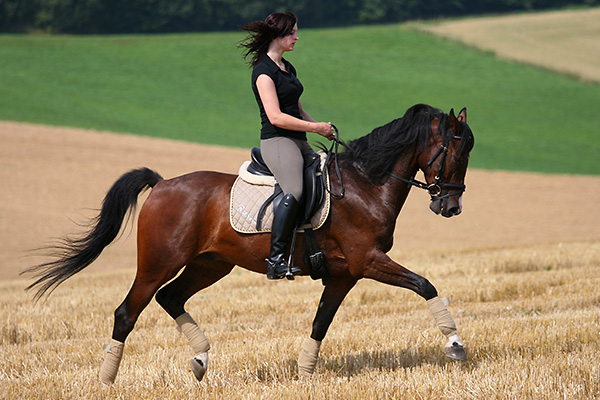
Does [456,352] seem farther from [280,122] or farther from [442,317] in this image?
[280,122]

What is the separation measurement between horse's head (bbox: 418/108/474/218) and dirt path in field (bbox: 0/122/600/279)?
11461 mm

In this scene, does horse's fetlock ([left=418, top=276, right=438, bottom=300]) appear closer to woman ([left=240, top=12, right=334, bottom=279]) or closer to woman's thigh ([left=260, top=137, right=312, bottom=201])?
woman ([left=240, top=12, right=334, bottom=279])

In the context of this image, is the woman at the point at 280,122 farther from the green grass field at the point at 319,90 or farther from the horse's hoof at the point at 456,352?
the green grass field at the point at 319,90

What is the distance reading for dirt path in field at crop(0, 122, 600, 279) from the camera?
67.1 feet

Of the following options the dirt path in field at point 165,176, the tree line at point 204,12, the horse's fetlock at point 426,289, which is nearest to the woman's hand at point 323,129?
the horse's fetlock at point 426,289

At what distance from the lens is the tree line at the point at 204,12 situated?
58781 millimetres

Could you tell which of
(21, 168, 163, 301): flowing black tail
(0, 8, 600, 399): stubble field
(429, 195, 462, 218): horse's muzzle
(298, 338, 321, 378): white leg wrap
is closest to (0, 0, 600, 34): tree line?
(0, 8, 600, 399): stubble field

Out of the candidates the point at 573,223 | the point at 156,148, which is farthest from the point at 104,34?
the point at 573,223

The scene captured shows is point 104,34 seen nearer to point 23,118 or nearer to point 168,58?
point 168,58

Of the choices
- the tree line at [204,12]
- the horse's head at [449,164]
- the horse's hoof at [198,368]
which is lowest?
the horse's hoof at [198,368]

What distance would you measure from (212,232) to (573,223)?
1877cm

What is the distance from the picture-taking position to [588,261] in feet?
39.7

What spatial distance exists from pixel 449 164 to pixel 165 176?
2107cm

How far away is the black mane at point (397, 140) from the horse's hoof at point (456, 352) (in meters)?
1.49
